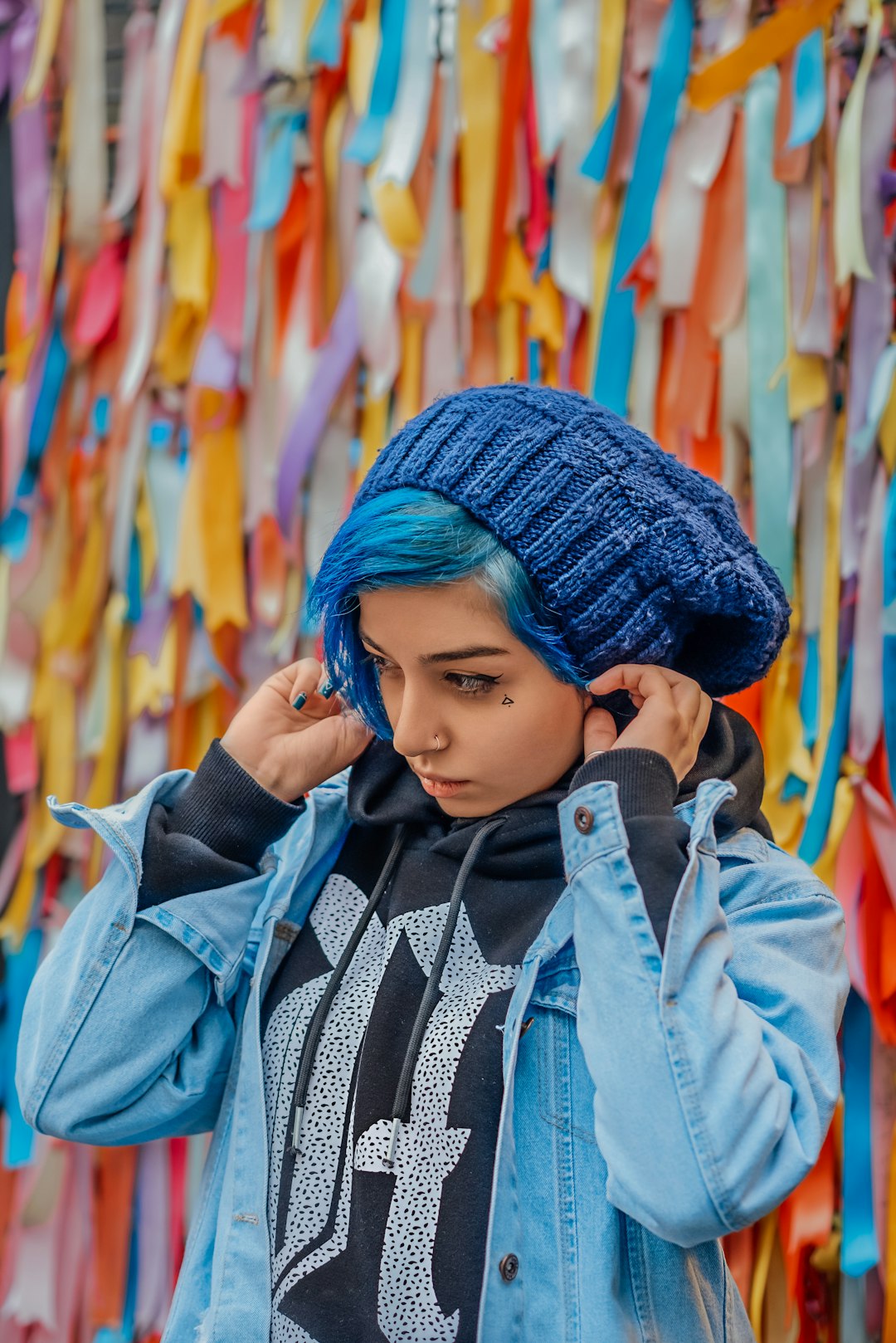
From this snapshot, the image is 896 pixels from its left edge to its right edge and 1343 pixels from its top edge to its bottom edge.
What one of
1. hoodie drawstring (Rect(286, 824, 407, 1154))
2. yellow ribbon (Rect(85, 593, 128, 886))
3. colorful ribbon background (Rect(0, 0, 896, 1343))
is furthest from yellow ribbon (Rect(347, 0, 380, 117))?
hoodie drawstring (Rect(286, 824, 407, 1154))

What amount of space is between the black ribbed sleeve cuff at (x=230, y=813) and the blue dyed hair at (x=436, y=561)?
0.20m

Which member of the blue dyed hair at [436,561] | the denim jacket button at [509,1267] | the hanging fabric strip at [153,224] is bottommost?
the denim jacket button at [509,1267]

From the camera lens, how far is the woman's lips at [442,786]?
111 cm

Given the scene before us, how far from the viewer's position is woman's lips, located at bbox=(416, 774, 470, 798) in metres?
1.11

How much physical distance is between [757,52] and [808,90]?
3.3 inches

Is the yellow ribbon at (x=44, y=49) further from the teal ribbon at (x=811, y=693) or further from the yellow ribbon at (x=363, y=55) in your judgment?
the teal ribbon at (x=811, y=693)

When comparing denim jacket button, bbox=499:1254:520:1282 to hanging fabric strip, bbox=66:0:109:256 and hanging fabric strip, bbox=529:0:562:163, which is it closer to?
hanging fabric strip, bbox=529:0:562:163

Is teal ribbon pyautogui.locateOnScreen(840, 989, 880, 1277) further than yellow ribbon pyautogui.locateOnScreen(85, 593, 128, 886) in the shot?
No

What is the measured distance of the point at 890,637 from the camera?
63.0 inches

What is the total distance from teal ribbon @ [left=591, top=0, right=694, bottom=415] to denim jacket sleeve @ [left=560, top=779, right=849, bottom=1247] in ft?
2.81

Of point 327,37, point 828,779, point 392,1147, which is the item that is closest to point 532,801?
point 392,1147

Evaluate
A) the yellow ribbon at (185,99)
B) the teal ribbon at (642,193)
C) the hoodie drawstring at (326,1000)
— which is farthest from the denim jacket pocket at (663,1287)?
the yellow ribbon at (185,99)

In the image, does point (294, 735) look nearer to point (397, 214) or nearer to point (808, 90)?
point (397, 214)

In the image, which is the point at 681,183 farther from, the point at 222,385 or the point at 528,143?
the point at 222,385
